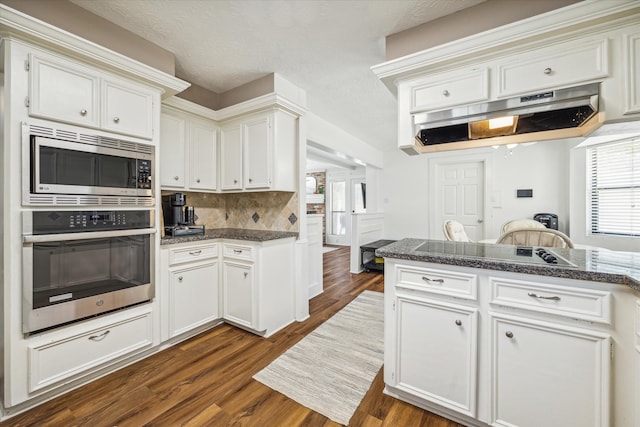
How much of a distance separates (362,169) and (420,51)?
5.75 m

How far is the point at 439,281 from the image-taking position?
4.95 ft

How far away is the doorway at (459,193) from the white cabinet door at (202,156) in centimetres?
443

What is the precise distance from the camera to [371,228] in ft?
18.0

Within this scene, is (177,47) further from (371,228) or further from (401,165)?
(401,165)

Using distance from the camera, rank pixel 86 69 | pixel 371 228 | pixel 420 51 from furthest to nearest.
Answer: pixel 371 228 < pixel 420 51 < pixel 86 69

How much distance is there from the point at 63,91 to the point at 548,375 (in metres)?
3.23

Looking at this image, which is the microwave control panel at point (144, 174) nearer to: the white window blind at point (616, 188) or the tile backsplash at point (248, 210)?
the tile backsplash at point (248, 210)

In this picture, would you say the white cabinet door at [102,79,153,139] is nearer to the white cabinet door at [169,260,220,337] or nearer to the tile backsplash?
the tile backsplash

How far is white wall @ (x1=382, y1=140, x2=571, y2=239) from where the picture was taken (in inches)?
171

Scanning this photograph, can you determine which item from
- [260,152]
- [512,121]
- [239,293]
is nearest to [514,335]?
[512,121]

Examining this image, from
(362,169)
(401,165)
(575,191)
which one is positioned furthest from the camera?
(362,169)

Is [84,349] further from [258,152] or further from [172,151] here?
[258,152]

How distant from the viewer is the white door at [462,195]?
5.07 m

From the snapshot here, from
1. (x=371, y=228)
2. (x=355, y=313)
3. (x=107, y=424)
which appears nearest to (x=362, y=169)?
(x=371, y=228)
